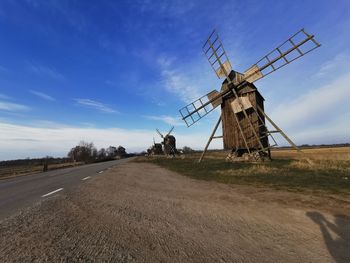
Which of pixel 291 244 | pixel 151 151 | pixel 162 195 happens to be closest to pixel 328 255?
pixel 291 244

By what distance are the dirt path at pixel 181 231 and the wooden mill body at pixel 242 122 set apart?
16959 millimetres

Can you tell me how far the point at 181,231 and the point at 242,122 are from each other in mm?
21401

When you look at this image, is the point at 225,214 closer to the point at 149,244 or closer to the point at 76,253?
the point at 149,244

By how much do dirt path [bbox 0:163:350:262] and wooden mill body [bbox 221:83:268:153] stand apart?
1696cm

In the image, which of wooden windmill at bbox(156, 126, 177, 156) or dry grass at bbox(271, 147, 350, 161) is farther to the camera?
wooden windmill at bbox(156, 126, 177, 156)

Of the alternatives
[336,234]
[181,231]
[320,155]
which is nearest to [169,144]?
[320,155]

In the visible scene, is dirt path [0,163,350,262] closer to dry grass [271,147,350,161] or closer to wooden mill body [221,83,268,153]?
wooden mill body [221,83,268,153]

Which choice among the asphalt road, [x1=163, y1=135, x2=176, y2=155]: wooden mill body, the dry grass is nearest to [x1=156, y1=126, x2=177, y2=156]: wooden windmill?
[x1=163, y1=135, x2=176, y2=155]: wooden mill body

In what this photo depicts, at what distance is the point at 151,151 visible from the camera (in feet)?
335

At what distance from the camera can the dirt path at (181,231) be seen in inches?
164

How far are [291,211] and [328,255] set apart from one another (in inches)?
107

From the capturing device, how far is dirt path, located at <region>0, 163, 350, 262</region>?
13.7 ft

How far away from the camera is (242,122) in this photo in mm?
25641

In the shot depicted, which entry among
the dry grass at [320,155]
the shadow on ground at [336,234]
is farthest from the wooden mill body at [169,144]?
the shadow on ground at [336,234]
